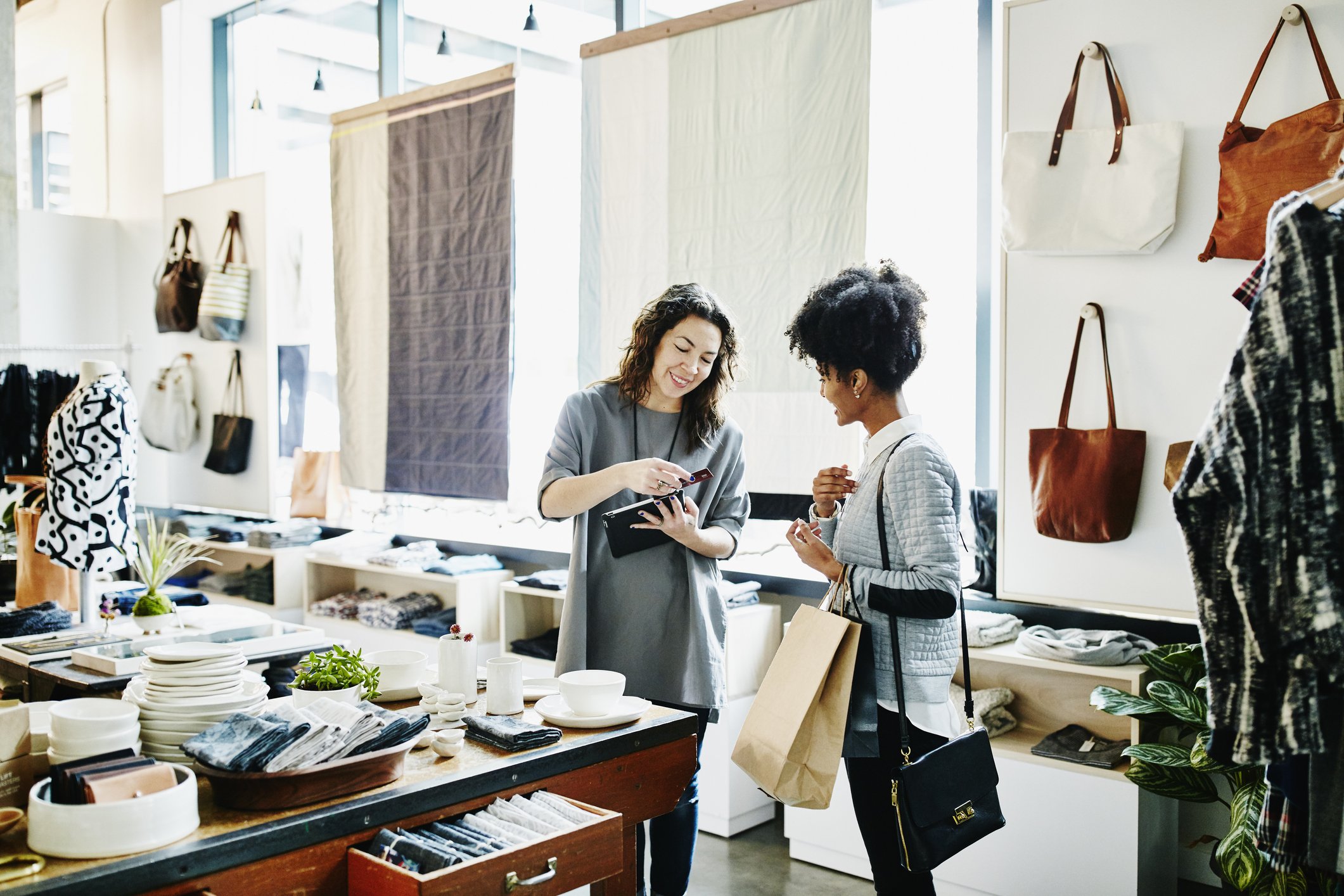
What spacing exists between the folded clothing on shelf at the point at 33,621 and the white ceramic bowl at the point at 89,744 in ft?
6.74

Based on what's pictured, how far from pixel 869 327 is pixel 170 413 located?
5242 millimetres

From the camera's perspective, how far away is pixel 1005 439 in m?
3.06

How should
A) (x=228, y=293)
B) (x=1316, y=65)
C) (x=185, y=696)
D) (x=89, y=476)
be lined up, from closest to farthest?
(x=185, y=696) → (x=1316, y=65) → (x=89, y=476) → (x=228, y=293)

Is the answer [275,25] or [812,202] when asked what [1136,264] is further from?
[275,25]

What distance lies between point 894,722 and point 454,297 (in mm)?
3355

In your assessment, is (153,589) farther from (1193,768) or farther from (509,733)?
(1193,768)

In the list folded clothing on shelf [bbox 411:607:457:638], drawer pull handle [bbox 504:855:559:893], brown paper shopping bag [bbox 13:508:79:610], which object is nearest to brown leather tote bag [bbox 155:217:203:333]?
folded clothing on shelf [bbox 411:607:457:638]

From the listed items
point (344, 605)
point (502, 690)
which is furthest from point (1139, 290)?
point (344, 605)

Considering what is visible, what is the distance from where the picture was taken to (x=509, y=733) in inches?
72.3

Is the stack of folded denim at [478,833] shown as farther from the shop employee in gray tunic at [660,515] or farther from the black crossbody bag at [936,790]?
the shop employee in gray tunic at [660,515]

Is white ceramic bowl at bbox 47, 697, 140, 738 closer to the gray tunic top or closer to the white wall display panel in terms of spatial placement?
the gray tunic top

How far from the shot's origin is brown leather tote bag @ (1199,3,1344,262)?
8.28 ft

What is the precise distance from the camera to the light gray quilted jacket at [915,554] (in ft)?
6.54

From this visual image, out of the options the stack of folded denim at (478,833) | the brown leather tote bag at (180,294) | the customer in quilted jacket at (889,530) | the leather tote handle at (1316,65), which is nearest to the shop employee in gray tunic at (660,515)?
the customer in quilted jacket at (889,530)
